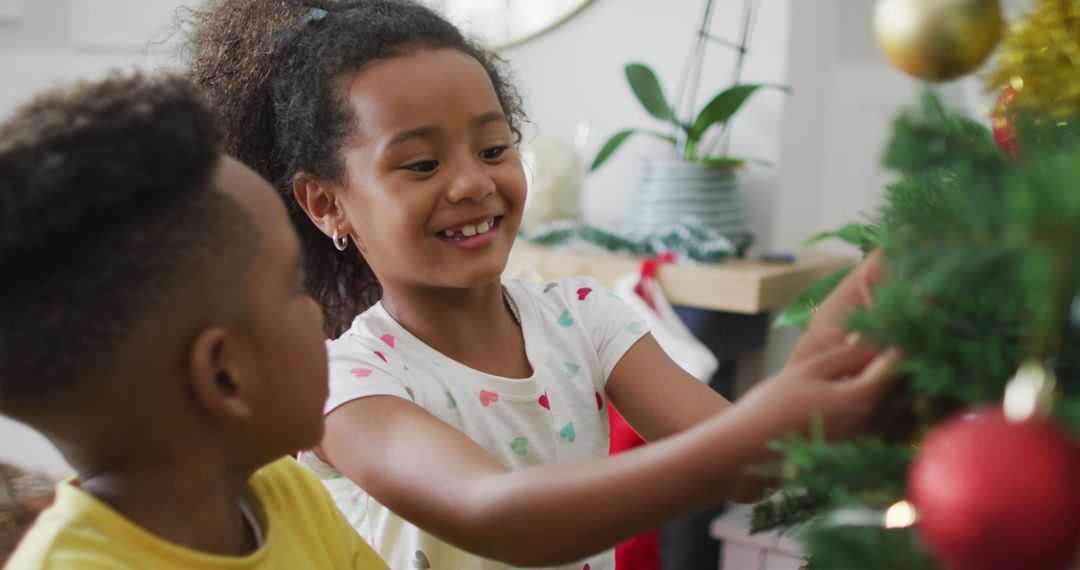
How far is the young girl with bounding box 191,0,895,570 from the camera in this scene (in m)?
0.74

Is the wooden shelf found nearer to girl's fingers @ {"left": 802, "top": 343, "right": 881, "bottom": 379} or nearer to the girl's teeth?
the girl's teeth

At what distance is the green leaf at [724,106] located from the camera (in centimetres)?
170

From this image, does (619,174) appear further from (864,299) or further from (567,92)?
(864,299)

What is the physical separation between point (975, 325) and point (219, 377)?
386mm

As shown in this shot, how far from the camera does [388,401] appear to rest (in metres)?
0.75

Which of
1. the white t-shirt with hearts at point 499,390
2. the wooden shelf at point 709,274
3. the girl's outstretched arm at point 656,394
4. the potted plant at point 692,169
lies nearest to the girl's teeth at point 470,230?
the white t-shirt with hearts at point 499,390

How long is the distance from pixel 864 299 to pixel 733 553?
1.13 m

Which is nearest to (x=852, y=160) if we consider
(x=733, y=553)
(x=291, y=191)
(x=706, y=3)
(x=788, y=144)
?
(x=788, y=144)

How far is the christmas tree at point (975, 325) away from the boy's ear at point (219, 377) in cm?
29

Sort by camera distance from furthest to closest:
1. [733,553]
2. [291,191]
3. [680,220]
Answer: [680,220] < [733,553] < [291,191]

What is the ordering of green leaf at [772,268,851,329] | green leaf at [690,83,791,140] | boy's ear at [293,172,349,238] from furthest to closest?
1. green leaf at [690,83,791,140]
2. boy's ear at [293,172,349,238]
3. green leaf at [772,268,851,329]

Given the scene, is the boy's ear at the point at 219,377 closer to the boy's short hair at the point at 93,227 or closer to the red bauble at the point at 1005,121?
the boy's short hair at the point at 93,227

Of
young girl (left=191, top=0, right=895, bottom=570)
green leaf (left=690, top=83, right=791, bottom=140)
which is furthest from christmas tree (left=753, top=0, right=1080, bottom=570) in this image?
green leaf (left=690, top=83, right=791, bottom=140)

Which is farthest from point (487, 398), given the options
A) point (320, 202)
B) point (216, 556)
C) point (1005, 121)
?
point (1005, 121)
